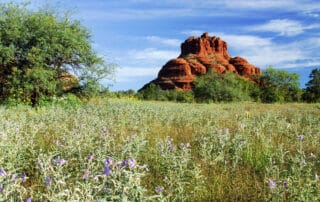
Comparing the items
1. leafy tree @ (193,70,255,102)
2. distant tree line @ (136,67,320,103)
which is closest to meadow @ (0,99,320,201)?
distant tree line @ (136,67,320,103)

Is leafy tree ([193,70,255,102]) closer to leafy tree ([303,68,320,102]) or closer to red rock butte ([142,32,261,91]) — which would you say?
leafy tree ([303,68,320,102])

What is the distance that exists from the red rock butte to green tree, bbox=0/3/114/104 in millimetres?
120623

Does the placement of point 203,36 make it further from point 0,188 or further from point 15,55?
point 0,188

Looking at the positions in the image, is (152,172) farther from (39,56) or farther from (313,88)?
(313,88)

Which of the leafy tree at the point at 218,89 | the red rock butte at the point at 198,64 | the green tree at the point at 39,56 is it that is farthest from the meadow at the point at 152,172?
the red rock butte at the point at 198,64

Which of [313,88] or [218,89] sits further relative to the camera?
[313,88]

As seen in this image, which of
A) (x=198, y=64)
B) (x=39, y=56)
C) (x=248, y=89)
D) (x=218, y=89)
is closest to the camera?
(x=39, y=56)

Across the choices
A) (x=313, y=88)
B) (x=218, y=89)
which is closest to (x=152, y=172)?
(x=218, y=89)

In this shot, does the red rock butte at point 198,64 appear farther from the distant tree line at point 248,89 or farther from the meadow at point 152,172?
the meadow at point 152,172

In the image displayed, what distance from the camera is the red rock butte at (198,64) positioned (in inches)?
5861

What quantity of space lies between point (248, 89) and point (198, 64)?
93969 mm

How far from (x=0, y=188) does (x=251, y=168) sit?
3705 mm

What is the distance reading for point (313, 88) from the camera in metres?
70.7

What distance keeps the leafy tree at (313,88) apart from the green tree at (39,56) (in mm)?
56905
